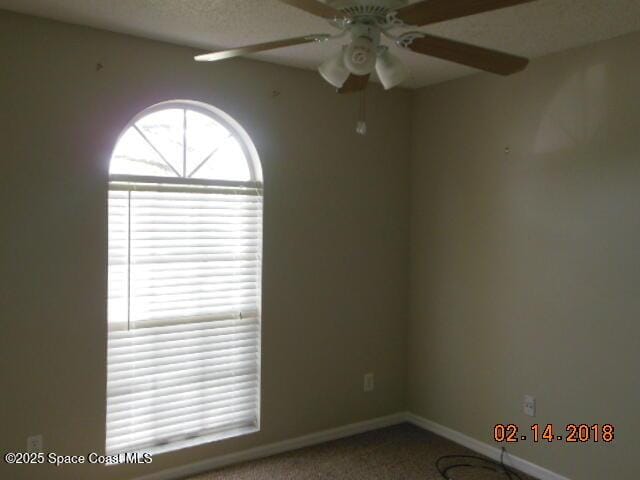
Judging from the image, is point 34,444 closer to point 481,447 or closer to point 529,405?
point 481,447

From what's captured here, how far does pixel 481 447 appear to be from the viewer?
3.44 m

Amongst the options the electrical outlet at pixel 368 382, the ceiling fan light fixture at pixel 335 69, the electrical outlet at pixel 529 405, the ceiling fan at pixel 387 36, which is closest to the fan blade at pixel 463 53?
the ceiling fan at pixel 387 36

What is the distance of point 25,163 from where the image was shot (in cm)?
260

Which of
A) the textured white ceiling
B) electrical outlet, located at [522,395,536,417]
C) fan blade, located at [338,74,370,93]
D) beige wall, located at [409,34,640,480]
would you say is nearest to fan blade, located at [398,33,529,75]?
fan blade, located at [338,74,370,93]

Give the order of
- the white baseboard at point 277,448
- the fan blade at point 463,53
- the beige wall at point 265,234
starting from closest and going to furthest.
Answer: the fan blade at point 463,53
the beige wall at point 265,234
the white baseboard at point 277,448

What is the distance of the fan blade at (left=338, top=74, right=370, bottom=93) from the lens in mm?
2199

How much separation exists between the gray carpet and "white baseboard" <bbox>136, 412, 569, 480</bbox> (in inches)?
1.8

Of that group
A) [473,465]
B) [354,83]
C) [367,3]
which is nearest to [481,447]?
[473,465]

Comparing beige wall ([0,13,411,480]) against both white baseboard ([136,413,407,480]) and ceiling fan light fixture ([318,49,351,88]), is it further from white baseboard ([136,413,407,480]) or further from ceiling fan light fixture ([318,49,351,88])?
ceiling fan light fixture ([318,49,351,88])

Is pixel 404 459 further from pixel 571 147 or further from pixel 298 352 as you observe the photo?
pixel 571 147

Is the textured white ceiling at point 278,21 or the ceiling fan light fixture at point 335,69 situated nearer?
the ceiling fan light fixture at point 335,69

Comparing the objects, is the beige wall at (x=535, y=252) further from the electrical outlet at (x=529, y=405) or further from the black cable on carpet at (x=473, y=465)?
the black cable on carpet at (x=473, y=465)

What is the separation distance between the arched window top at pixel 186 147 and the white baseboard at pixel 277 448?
65.6 inches

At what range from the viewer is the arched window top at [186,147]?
3.00 m
